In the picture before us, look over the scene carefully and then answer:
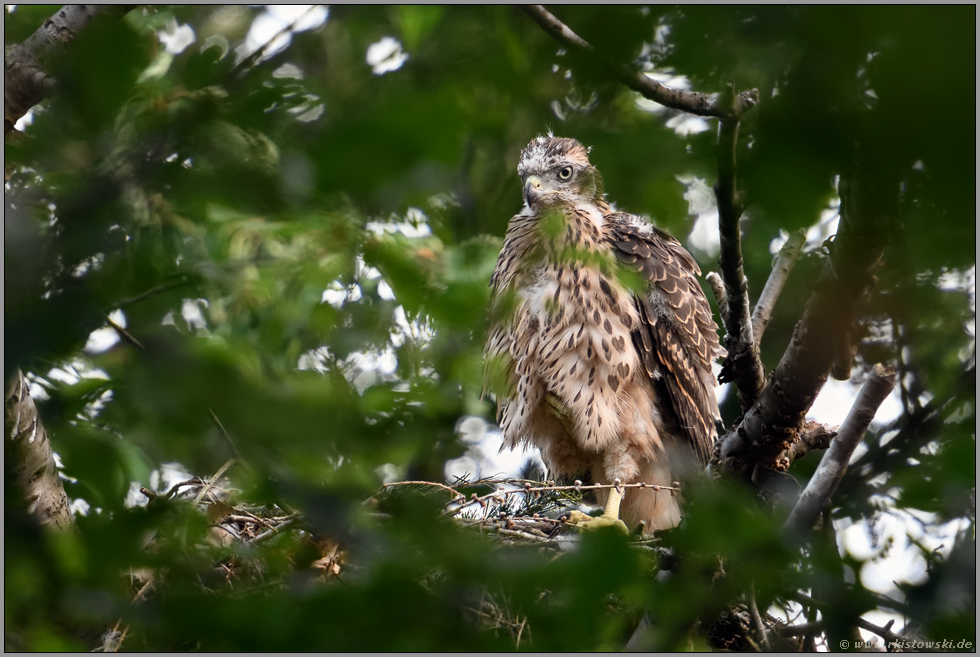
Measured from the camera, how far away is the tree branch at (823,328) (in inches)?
28.8

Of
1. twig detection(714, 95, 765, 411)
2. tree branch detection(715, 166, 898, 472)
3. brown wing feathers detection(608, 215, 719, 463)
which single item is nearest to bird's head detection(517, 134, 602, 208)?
brown wing feathers detection(608, 215, 719, 463)

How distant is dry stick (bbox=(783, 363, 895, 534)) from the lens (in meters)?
2.74

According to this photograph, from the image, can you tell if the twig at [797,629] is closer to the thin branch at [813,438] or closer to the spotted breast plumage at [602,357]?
the thin branch at [813,438]

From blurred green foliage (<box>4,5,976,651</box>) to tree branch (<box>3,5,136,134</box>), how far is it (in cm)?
70

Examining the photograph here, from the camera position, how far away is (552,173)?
4.36m

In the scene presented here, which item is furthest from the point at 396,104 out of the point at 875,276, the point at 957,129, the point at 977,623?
the point at 977,623

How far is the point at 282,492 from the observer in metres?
0.84

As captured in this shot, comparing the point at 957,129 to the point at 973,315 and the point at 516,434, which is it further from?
the point at 516,434

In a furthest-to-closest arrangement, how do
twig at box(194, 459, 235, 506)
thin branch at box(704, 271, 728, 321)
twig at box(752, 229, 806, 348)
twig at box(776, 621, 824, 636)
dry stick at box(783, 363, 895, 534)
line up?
twig at box(752, 229, 806, 348), thin branch at box(704, 271, 728, 321), dry stick at box(783, 363, 895, 534), twig at box(776, 621, 824, 636), twig at box(194, 459, 235, 506)

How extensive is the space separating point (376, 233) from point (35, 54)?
60.4 inches

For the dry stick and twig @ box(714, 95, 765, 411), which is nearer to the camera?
the dry stick

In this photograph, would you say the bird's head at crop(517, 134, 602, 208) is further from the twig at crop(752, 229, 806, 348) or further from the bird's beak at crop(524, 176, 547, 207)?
the twig at crop(752, 229, 806, 348)

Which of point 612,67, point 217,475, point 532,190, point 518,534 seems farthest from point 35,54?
point 532,190

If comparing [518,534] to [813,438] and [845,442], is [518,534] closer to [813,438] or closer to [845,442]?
[845,442]
